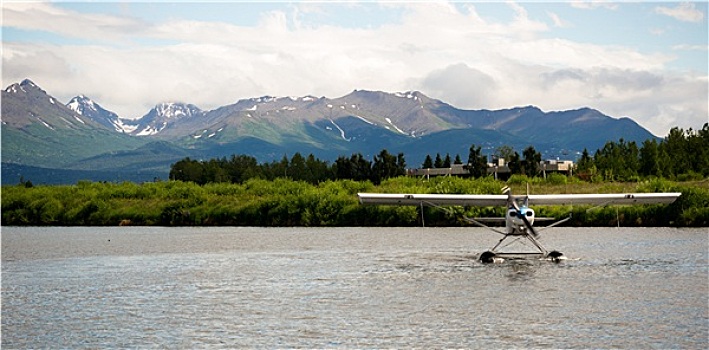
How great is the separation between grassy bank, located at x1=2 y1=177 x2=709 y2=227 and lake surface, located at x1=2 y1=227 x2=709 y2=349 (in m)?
12.5

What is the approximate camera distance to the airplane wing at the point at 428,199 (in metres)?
37.8

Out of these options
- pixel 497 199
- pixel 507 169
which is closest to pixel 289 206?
pixel 497 199

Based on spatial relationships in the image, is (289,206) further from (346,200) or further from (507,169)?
(507,169)

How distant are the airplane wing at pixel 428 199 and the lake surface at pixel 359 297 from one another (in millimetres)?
2267

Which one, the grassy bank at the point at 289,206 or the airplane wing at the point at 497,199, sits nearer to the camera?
the airplane wing at the point at 497,199

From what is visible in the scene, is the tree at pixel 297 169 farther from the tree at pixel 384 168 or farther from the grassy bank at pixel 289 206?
the grassy bank at pixel 289 206

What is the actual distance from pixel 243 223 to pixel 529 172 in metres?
66.1

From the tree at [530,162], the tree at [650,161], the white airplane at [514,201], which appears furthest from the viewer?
the tree at [530,162]

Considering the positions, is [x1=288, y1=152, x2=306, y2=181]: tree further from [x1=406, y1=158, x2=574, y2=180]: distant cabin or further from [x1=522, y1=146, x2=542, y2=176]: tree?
[x1=522, y1=146, x2=542, y2=176]: tree

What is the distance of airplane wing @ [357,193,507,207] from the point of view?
3778 cm

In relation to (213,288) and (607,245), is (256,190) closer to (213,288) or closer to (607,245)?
(607,245)

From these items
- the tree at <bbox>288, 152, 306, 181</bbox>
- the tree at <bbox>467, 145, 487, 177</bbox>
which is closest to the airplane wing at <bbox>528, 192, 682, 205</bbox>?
the tree at <bbox>467, 145, 487, 177</bbox>

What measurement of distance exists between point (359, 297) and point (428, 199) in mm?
12579

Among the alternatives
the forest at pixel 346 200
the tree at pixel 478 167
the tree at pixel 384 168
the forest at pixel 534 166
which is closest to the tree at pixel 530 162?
the forest at pixel 534 166
